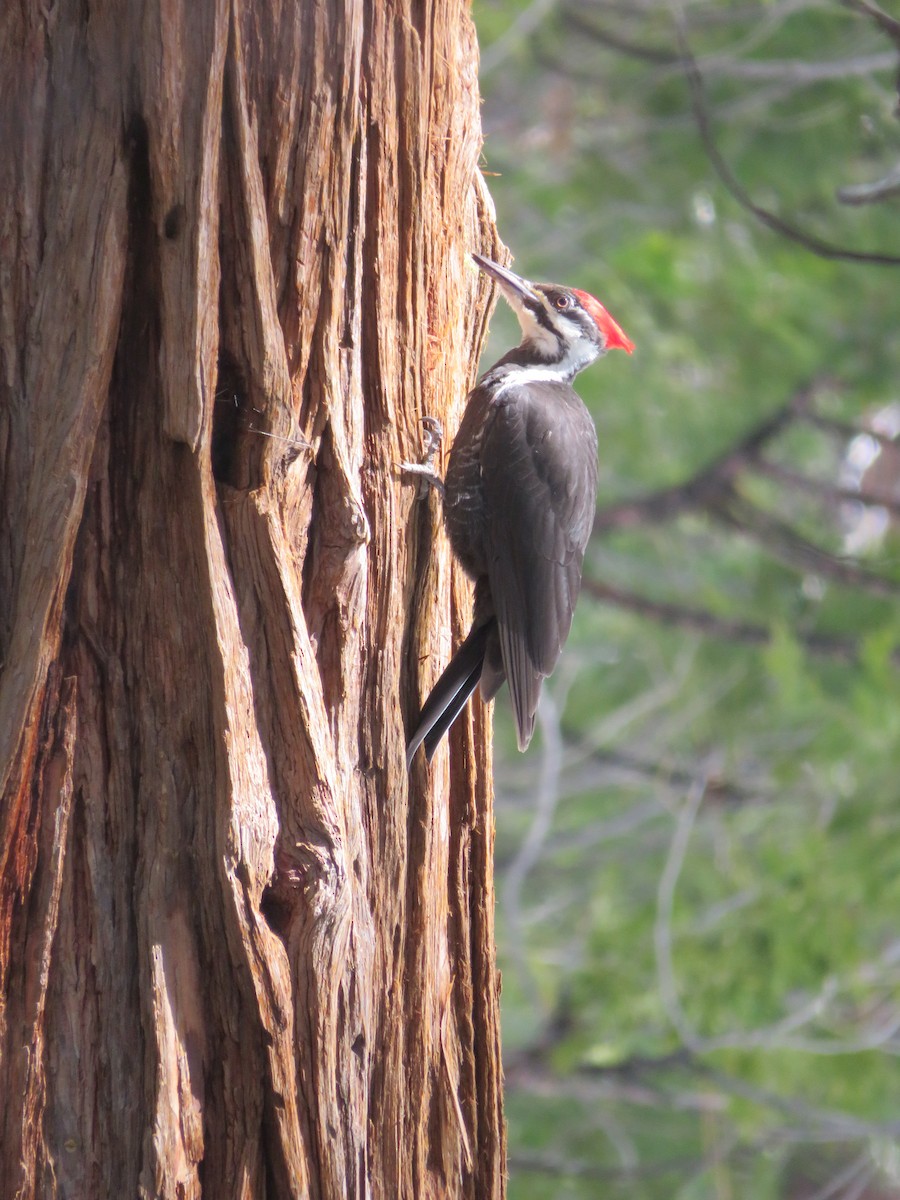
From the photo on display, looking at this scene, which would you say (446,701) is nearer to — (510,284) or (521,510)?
(521,510)

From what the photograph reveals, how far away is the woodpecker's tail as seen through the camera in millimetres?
2121

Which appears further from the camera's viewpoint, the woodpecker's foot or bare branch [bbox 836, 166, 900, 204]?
bare branch [bbox 836, 166, 900, 204]

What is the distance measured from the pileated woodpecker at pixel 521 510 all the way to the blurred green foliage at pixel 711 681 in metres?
2.54

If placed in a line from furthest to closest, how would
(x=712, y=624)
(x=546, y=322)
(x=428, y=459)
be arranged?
1. (x=712, y=624)
2. (x=546, y=322)
3. (x=428, y=459)

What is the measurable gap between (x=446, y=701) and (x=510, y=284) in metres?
1.26

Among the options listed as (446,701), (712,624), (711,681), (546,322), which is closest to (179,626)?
(446,701)

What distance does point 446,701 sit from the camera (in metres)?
2.17

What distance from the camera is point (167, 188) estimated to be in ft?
5.73

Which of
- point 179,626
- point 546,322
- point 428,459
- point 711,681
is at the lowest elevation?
point 711,681

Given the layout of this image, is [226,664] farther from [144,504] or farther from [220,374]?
[220,374]

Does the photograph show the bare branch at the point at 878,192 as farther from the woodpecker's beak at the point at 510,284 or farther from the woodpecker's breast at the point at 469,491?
the woodpecker's breast at the point at 469,491

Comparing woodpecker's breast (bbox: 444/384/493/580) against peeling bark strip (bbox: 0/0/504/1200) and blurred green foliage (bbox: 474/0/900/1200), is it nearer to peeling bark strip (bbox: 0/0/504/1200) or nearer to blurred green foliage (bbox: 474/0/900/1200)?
peeling bark strip (bbox: 0/0/504/1200)

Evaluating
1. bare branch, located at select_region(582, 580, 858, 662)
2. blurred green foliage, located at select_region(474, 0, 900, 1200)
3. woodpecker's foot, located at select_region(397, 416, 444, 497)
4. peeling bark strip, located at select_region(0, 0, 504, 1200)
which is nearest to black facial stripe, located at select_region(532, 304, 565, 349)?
woodpecker's foot, located at select_region(397, 416, 444, 497)

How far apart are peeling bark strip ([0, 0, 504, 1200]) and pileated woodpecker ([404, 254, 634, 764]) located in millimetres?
754
